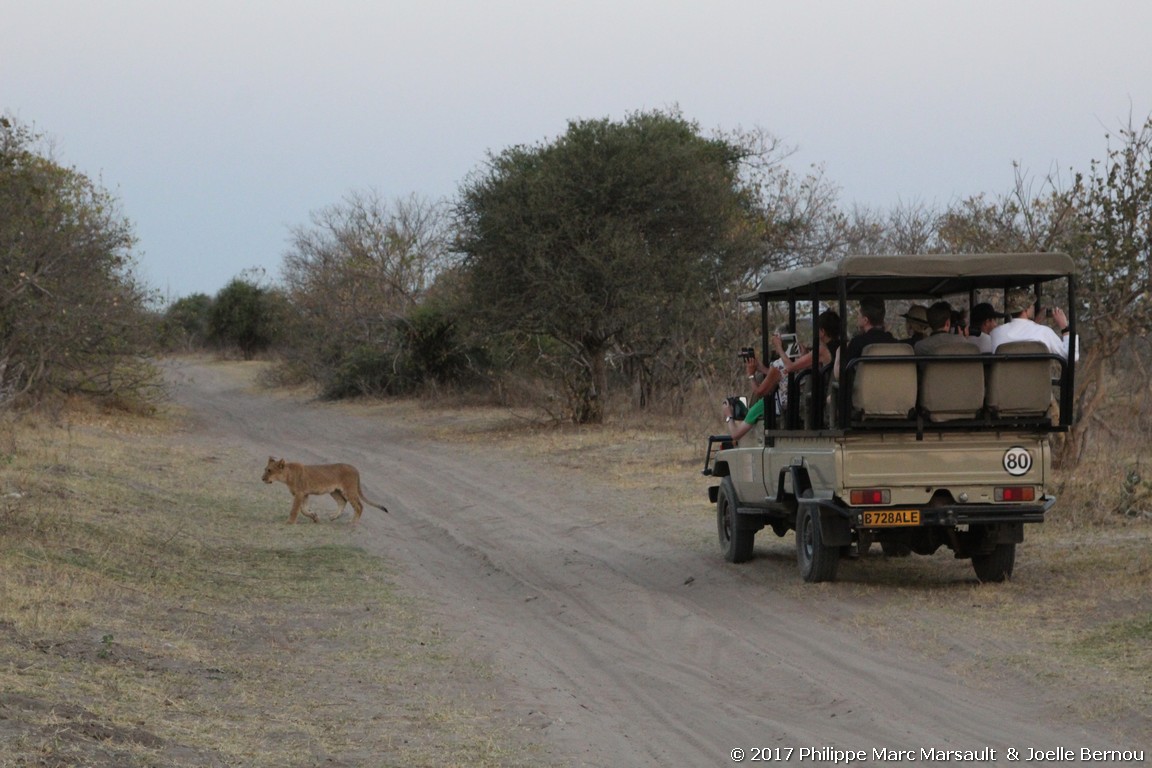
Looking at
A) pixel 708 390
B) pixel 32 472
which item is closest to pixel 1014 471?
pixel 32 472

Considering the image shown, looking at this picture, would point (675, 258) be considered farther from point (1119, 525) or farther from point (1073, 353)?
point (1073, 353)

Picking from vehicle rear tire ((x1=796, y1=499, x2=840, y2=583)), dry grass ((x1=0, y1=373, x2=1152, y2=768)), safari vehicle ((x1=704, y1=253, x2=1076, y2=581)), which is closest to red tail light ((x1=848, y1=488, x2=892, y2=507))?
safari vehicle ((x1=704, y1=253, x2=1076, y2=581))

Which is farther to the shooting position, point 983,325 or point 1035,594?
point 983,325

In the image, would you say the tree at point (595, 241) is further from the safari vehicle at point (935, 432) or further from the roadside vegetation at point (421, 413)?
the safari vehicle at point (935, 432)

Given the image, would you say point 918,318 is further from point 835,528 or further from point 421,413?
point 421,413

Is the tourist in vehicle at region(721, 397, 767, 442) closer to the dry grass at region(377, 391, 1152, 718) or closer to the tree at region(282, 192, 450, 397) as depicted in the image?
the dry grass at region(377, 391, 1152, 718)

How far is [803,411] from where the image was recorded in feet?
35.6

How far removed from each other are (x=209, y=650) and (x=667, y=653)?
9.19 feet

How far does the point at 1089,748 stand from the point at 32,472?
1348cm

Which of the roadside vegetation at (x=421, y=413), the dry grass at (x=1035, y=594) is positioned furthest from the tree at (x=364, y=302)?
the dry grass at (x=1035, y=594)

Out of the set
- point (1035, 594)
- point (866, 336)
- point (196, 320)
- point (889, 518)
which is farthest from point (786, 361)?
point (196, 320)

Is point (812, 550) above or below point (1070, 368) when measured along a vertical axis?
below

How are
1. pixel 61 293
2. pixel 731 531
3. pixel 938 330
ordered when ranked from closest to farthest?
1. pixel 938 330
2. pixel 731 531
3. pixel 61 293

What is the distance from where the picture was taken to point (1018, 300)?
1227cm
